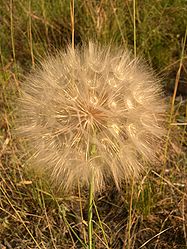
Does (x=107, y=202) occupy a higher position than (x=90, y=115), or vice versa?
(x=90, y=115)

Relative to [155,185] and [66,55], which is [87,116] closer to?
[66,55]

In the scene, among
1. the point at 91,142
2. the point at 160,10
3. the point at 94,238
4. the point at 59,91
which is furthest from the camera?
the point at 160,10

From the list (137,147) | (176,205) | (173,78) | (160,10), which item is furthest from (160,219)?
(160,10)

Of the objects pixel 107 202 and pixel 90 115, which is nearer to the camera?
pixel 90 115

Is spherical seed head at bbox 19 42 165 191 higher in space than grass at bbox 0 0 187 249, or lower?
higher

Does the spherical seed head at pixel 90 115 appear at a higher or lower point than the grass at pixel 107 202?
higher

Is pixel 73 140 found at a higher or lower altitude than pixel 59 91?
lower

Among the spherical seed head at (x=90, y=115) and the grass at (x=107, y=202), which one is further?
the grass at (x=107, y=202)

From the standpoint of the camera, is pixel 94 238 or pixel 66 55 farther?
pixel 94 238
